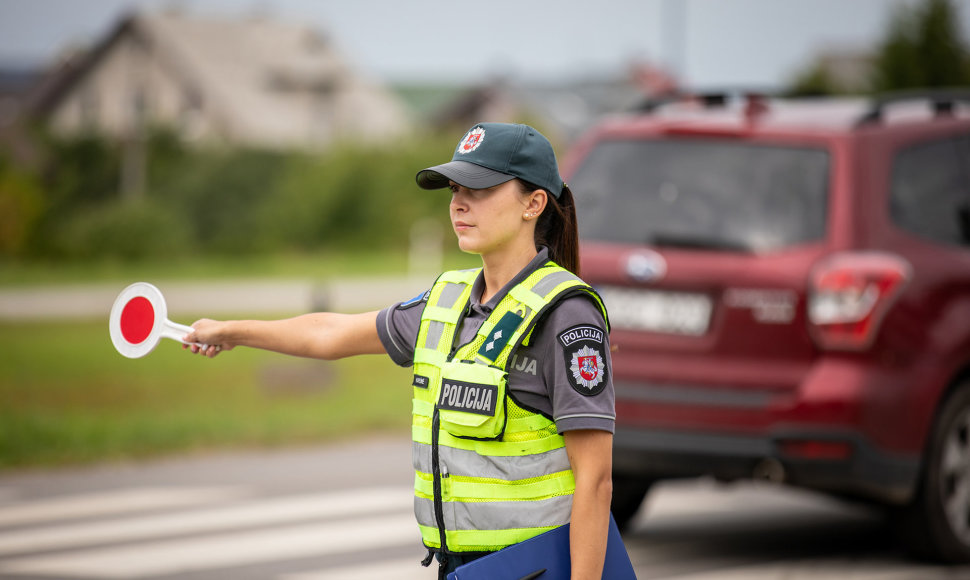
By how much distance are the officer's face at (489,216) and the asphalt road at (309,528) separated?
334cm

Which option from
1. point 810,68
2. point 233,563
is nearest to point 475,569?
point 233,563

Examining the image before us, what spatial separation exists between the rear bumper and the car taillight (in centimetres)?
41

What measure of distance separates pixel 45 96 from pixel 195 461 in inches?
1979

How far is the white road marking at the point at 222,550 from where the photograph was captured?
6031 millimetres

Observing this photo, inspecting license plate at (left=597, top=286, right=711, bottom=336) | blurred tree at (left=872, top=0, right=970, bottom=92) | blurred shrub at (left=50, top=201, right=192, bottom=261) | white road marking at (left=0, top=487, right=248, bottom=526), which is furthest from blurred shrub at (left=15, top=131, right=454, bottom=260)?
license plate at (left=597, top=286, right=711, bottom=336)

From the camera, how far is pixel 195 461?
888cm

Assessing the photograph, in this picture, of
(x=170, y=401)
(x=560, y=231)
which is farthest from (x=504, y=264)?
(x=170, y=401)

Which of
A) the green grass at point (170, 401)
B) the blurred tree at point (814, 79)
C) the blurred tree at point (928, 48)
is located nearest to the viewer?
the green grass at point (170, 401)

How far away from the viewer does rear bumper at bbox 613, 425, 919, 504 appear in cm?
550

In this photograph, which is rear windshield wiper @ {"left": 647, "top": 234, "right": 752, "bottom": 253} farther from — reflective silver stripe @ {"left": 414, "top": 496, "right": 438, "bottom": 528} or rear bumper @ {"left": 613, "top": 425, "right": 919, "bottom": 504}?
reflective silver stripe @ {"left": 414, "top": 496, "right": 438, "bottom": 528}

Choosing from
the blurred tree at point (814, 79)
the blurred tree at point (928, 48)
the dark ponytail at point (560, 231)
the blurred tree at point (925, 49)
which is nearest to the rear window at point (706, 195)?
the dark ponytail at point (560, 231)

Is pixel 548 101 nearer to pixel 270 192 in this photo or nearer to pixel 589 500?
pixel 270 192

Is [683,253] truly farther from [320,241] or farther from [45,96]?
[45,96]

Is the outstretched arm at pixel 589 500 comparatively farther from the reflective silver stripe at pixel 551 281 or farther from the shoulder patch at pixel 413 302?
the shoulder patch at pixel 413 302
